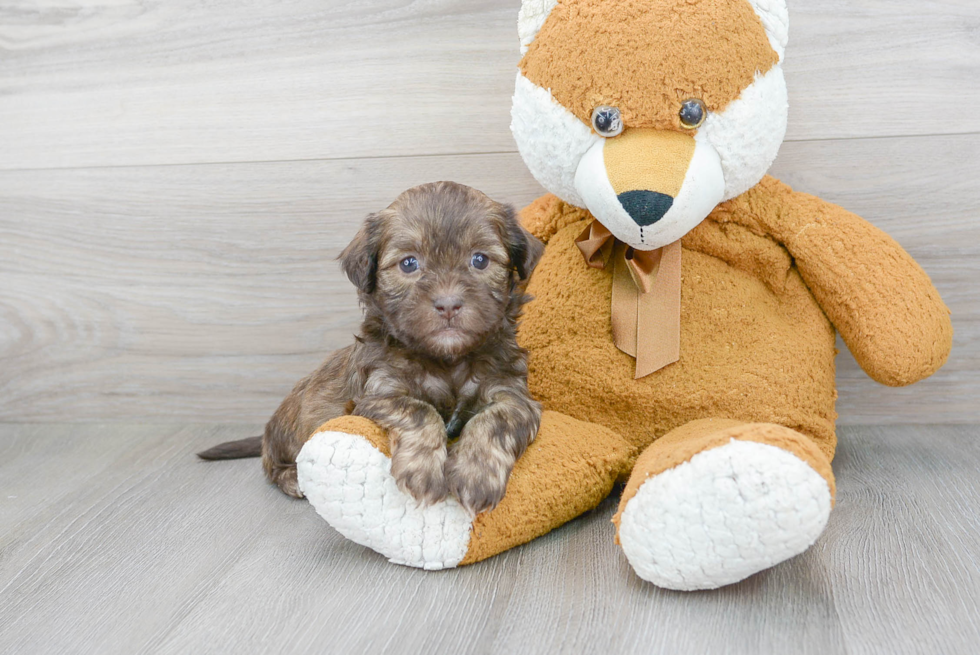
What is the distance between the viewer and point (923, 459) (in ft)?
7.36

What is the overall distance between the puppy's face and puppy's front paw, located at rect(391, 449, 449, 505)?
231 mm

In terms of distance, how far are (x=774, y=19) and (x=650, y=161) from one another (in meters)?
0.45

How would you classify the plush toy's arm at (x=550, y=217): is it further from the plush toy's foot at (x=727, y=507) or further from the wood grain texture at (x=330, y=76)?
the plush toy's foot at (x=727, y=507)

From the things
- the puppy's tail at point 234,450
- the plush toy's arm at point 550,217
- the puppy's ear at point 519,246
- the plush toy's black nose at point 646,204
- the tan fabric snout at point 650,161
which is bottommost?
the puppy's tail at point 234,450

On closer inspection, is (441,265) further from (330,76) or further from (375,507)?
(330,76)

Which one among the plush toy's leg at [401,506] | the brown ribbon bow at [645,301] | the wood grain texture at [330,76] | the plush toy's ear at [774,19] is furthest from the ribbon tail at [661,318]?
the wood grain texture at [330,76]

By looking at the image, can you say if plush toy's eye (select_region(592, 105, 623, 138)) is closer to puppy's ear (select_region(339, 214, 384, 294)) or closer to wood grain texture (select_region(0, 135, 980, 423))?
puppy's ear (select_region(339, 214, 384, 294))

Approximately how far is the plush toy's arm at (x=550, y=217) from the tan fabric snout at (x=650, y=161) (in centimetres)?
39

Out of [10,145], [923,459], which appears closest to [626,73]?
[923,459]

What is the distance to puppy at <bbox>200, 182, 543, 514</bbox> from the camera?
1.63 metres

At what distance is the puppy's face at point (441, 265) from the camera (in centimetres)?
166

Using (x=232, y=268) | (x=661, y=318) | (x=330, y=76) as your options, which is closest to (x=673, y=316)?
(x=661, y=318)

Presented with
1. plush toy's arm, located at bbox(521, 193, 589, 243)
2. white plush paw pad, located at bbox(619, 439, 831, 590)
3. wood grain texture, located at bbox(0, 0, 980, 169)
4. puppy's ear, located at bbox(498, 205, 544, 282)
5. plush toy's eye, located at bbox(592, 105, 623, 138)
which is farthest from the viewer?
wood grain texture, located at bbox(0, 0, 980, 169)

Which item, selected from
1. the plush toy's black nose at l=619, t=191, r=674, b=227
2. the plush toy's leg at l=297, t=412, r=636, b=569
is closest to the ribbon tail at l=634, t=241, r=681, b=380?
the plush toy's black nose at l=619, t=191, r=674, b=227
